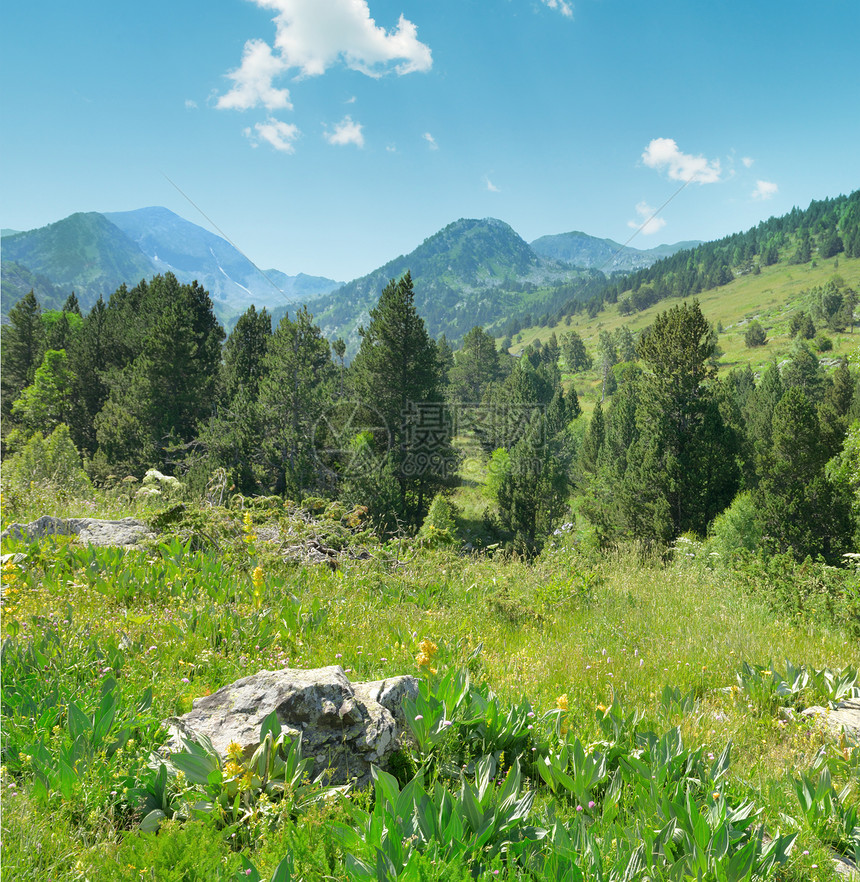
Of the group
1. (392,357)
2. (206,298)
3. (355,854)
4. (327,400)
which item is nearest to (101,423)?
(206,298)

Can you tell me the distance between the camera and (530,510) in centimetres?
3031

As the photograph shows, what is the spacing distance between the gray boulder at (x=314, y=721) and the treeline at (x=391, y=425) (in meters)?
18.7

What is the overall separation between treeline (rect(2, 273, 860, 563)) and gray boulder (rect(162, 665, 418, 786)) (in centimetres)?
1871

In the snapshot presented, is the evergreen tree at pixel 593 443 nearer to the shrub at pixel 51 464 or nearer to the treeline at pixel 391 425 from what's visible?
the treeline at pixel 391 425

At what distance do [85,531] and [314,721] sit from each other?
501cm

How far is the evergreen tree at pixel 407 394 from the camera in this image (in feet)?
95.5

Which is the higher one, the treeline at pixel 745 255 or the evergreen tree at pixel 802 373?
the treeline at pixel 745 255

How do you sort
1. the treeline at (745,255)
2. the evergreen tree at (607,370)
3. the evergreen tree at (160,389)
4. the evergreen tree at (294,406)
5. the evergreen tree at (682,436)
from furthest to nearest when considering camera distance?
the treeline at (745,255), the evergreen tree at (607,370), the evergreen tree at (160,389), the evergreen tree at (294,406), the evergreen tree at (682,436)

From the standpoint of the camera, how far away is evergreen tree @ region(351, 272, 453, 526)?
29094 millimetres

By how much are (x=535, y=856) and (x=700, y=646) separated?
3.42m

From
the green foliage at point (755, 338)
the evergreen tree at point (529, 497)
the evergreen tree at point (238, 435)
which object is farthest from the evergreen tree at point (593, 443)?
the green foliage at point (755, 338)

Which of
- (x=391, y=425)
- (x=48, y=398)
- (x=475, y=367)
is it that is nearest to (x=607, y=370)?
(x=475, y=367)

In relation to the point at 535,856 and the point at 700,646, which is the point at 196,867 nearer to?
the point at 535,856

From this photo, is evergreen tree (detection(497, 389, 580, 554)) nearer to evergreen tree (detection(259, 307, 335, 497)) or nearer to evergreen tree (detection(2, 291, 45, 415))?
evergreen tree (detection(259, 307, 335, 497))
